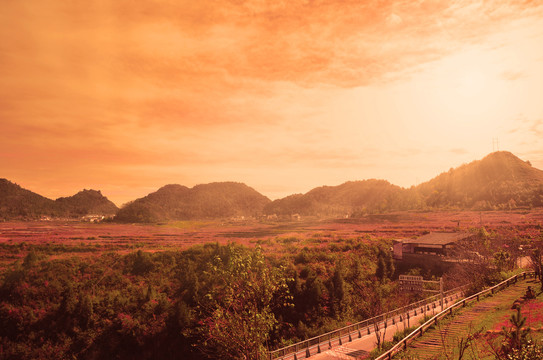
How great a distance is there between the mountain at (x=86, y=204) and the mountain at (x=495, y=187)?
538ft

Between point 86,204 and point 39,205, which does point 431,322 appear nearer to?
point 39,205

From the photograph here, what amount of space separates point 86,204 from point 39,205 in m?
56.2

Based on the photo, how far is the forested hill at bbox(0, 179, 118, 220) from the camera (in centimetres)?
8531

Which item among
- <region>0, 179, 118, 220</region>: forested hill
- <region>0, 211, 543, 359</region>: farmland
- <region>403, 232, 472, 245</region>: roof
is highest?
<region>0, 179, 118, 220</region>: forested hill

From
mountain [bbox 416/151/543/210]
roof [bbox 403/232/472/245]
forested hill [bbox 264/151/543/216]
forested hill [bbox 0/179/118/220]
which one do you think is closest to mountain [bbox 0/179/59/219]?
forested hill [bbox 0/179/118/220]

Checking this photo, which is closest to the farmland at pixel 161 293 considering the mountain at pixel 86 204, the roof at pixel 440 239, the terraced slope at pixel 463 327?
the roof at pixel 440 239

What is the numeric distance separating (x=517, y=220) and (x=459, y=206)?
64971 mm

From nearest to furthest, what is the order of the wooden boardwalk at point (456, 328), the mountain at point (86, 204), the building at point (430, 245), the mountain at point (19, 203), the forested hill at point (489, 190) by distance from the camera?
1. the wooden boardwalk at point (456, 328)
2. the building at point (430, 245)
3. the mountain at point (19, 203)
4. the mountain at point (86, 204)
5. the forested hill at point (489, 190)

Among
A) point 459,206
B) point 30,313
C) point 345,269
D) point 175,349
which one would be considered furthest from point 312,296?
point 459,206

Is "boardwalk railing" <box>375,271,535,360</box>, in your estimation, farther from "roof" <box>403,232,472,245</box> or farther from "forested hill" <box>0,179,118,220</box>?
"forested hill" <box>0,179,118,220</box>

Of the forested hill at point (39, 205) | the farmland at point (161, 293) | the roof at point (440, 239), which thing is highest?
the forested hill at point (39, 205)

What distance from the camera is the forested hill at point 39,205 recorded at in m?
85.3

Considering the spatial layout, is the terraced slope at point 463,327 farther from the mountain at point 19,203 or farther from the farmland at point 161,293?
the mountain at point 19,203

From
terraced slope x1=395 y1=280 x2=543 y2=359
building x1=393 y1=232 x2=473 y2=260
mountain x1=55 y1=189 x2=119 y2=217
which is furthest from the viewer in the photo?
mountain x1=55 y1=189 x2=119 y2=217
